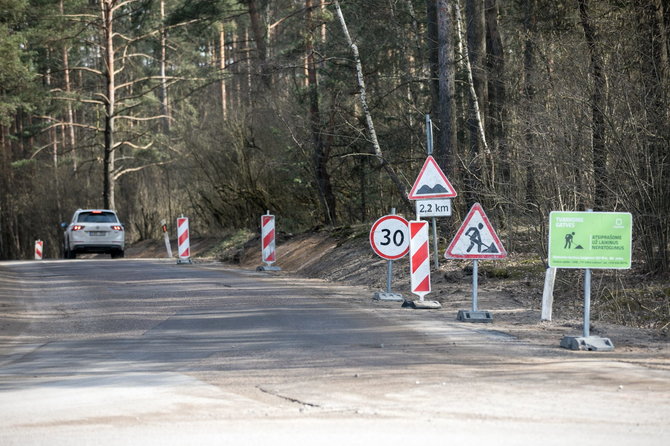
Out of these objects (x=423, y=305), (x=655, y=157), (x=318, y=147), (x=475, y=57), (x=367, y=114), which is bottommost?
(x=423, y=305)

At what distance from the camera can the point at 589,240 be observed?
35.8ft

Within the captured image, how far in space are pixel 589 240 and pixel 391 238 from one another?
5.81 m

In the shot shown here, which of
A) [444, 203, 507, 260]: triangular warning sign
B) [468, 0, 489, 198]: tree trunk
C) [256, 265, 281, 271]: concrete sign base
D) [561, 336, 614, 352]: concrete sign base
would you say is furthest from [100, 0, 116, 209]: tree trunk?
[561, 336, 614, 352]: concrete sign base

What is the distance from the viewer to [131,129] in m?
49.7

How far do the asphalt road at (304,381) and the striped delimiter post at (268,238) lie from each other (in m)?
9.26

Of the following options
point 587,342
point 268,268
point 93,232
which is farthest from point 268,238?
point 587,342

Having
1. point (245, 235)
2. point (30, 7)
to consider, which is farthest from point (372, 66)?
point (30, 7)

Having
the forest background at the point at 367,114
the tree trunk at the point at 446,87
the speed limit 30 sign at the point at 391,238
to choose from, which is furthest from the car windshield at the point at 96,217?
the speed limit 30 sign at the point at 391,238

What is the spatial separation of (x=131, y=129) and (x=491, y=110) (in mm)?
27062

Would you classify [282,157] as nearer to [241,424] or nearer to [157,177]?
[157,177]

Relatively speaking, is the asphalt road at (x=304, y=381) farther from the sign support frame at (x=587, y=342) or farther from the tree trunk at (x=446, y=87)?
the tree trunk at (x=446, y=87)

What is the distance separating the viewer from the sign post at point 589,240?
1088 centimetres

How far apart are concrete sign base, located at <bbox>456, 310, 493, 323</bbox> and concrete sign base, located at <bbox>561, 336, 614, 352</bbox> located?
249 cm

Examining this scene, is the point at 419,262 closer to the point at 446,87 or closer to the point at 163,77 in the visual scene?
the point at 446,87
